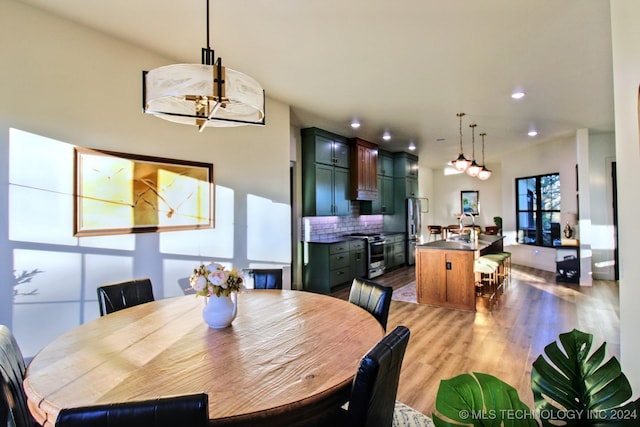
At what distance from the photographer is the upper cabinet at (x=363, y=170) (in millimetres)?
6527

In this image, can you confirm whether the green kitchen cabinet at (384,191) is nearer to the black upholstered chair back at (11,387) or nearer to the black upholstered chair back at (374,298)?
the black upholstered chair back at (374,298)

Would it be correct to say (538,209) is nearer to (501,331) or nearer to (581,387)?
(501,331)

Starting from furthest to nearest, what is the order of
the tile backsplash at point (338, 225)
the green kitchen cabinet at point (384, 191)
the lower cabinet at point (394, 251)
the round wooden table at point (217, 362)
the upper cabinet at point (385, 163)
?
the upper cabinet at point (385, 163)
the green kitchen cabinet at point (384, 191)
the lower cabinet at point (394, 251)
the tile backsplash at point (338, 225)
the round wooden table at point (217, 362)

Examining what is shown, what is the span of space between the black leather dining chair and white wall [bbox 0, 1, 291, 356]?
2.39m

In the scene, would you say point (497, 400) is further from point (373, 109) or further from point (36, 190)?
point (373, 109)

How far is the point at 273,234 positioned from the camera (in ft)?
14.1

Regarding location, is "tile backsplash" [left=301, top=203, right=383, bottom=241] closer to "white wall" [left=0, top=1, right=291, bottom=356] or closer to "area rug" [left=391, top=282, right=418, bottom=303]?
"area rug" [left=391, top=282, right=418, bottom=303]

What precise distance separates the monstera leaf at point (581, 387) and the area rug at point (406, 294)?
12.8ft

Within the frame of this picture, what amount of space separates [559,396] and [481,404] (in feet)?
0.79

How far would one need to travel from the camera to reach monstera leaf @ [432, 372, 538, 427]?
0.76 meters

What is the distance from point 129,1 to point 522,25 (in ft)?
9.63

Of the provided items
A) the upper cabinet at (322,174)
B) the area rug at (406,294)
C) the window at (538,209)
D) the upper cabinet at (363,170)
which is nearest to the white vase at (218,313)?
the area rug at (406,294)

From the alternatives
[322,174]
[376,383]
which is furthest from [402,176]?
[376,383]

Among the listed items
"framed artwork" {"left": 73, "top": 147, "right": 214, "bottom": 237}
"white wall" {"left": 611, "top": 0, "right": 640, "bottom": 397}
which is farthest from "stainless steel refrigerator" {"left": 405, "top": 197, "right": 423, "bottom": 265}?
"white wall" {"left": 611, "top": 0, "right": 640, "bottom": 397}
